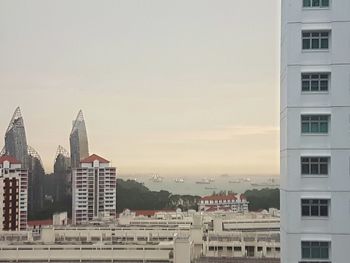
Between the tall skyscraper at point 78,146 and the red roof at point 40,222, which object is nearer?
the red roof at point 40,222

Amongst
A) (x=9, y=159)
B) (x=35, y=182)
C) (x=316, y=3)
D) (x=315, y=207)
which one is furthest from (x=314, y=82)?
(x=35, y=182)

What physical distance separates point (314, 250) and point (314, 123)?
1.46 feet

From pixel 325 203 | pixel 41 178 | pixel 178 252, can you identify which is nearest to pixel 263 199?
pixel 41 178

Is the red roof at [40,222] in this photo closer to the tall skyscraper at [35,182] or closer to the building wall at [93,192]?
the tall skyscraper at [35,182]

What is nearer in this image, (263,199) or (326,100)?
(326,100)

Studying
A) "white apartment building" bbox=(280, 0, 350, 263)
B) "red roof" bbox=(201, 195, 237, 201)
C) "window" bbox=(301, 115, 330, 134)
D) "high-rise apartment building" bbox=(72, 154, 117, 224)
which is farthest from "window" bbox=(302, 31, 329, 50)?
"red roof" bbox=(201, 195, 237, 201)

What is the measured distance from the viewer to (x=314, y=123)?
71.8 inches

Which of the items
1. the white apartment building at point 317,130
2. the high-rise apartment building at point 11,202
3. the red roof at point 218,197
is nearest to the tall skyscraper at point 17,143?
the high-rise apartment building at point 11,202

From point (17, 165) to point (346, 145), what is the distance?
750cm

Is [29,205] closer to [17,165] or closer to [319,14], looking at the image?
[17,165]

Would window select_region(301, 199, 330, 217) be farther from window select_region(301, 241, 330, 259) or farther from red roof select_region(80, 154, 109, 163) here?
red roof select_region(80, 154, 109, 163)

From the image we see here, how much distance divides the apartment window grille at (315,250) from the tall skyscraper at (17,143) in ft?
23.3

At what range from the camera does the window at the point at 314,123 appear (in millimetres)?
1814

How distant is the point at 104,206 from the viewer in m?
9.80
